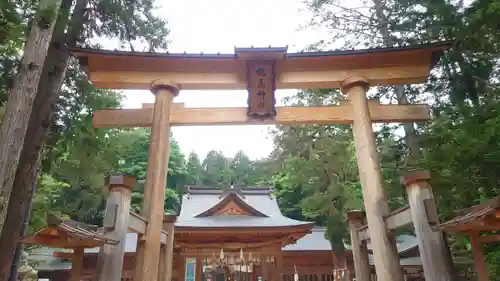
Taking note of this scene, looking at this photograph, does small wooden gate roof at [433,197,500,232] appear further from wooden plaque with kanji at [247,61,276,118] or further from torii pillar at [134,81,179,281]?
torii pillar at [134,81,179,281]

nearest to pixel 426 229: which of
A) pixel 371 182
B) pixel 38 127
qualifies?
pixel 371 182

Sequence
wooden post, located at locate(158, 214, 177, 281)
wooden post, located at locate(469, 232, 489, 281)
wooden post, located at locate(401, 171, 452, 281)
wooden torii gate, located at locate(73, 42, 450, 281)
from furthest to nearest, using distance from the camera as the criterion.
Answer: wooden post, located at locate(158, 214, 177, 281) < wooden torii gate, located at locate(73, 42, 450, 281) < wooden post, located at locate(469, 232, 489, 281) < wooden post, located at locate(401, 171, 452, 281)

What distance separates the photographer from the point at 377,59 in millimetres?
4961

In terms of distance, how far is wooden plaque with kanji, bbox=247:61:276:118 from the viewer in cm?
478

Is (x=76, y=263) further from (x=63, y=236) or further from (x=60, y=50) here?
(x=60, y=50)

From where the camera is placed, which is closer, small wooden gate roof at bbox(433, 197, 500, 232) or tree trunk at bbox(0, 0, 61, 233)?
small wooden gate roof at bbox(433, 197, 500, 232)

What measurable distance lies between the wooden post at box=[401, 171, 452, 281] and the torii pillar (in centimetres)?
277

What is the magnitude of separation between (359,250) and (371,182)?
4.39ft

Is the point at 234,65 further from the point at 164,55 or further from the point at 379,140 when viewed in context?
the point at 379,140

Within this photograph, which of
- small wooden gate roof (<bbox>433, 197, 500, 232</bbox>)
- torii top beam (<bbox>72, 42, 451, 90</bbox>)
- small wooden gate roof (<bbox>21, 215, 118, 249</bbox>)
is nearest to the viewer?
small wooden gate roof (<bbox>433, 197, 500, 232</bbox>)

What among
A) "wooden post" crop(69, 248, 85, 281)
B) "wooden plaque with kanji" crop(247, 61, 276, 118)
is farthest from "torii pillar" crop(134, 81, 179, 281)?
"wooden plaque with kanji" crop(247, 61, 276, 118)

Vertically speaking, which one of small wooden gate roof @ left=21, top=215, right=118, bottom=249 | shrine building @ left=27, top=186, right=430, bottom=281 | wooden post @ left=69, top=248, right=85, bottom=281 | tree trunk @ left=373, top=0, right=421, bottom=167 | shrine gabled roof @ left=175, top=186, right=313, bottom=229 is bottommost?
wooden post @ left=69, top=248, right=85, bottom=281

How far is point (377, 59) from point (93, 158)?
18.6ft

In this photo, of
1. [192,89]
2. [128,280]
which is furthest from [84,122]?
[128,280]
